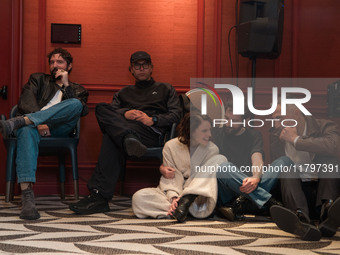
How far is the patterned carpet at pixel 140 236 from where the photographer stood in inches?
82.2

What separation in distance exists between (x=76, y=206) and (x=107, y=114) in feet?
2.05

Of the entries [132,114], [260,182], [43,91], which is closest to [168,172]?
[260,182]

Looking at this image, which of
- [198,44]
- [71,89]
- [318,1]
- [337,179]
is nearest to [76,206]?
[71,89]

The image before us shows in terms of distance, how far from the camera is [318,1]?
4285 mm

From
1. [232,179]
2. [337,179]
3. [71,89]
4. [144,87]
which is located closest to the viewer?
[337,179]

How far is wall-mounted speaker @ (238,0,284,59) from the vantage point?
3.72 m

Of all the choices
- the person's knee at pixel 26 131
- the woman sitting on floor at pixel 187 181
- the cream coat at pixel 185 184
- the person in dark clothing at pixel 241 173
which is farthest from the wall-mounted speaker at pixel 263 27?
the person's knee at pixel 26 131

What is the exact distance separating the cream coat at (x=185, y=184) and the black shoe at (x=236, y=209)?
8 cm

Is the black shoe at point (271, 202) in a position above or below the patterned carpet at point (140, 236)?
above

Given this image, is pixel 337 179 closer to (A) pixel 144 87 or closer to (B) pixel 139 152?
(B) pixel 139 152

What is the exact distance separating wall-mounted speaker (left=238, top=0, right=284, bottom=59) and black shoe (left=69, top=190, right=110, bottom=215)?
1.50 metres

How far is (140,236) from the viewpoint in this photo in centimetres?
239

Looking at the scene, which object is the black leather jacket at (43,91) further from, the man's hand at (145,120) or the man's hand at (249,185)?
the man's hand at (249,185)

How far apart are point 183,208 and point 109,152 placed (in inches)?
25.6
